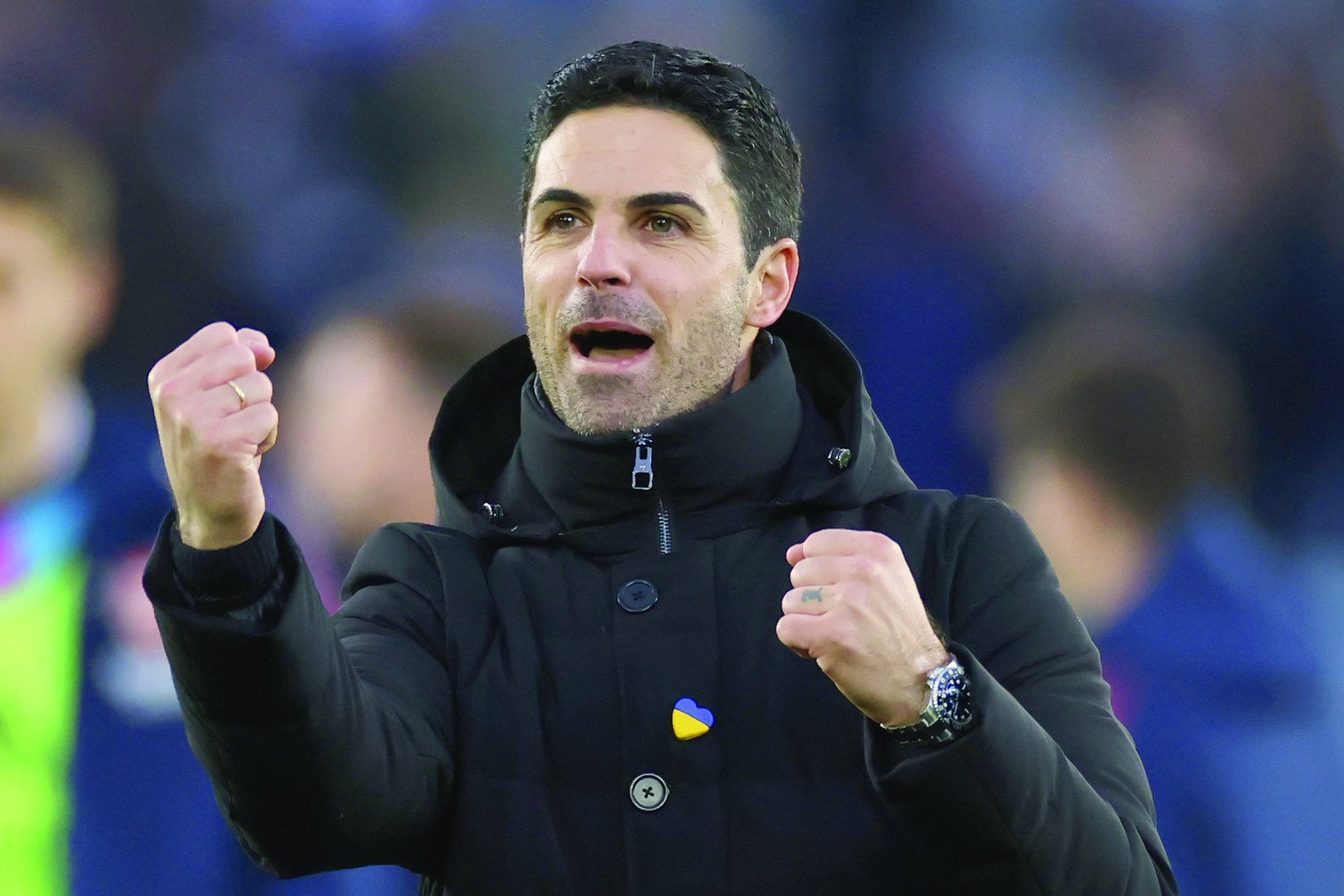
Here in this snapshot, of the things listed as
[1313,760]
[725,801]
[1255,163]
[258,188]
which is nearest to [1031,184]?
[1255,163]

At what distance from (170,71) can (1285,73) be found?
10.1 ft

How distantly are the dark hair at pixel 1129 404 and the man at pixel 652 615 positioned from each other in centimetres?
244

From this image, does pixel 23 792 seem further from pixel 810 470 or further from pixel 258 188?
pixel 810 470

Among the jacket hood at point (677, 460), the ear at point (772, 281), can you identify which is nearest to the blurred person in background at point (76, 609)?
the jacket hood at point (677, 460)

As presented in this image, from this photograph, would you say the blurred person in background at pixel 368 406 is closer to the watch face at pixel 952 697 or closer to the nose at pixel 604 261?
the nose at pixel 604 261

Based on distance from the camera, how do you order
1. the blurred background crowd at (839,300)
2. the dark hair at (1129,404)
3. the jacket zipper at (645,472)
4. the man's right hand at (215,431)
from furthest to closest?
the dark hair at (1129,404), the blurred background crowd at (839,300), the jacket zipper at (645,472), the man's right hand at (215,431)

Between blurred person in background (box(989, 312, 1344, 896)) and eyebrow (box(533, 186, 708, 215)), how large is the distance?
2554 millimetres

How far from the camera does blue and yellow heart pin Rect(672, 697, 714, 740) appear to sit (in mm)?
1864

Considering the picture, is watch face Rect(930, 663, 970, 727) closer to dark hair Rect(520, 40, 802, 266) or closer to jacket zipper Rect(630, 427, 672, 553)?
jacket zipper Rect(630, 427, 672, 553)

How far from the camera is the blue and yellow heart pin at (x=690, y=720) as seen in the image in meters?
1.86

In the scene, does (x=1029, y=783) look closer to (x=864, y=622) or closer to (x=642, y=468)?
(x=864, y=622)

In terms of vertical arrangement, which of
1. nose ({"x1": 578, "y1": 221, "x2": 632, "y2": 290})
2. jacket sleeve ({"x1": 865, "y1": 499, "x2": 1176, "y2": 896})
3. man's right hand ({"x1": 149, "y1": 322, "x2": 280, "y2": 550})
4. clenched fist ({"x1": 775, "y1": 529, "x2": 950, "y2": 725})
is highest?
nose ({"x1": 578, "y1": 221, "x2": 632, "y2": 290})

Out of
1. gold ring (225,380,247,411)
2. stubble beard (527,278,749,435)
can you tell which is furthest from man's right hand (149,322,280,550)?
stubble beard (527,278,749,435)

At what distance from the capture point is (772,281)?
2.41 m
